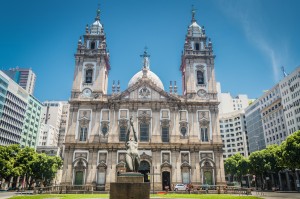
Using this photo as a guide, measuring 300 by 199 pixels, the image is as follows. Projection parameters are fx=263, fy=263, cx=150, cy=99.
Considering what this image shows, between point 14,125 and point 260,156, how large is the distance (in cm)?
5794

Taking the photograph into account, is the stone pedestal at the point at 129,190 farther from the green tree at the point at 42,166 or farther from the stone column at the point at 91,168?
the green tree at the point at 42,166

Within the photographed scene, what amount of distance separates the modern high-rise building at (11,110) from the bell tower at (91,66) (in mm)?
26945

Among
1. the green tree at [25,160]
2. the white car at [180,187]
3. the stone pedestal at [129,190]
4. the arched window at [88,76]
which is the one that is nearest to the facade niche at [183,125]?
the white car at [180,187]

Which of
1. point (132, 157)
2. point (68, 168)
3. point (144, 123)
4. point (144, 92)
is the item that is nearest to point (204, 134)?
point (144, 123)

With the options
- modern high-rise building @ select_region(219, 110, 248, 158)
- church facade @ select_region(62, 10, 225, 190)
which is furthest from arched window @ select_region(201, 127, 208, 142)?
modern high-rise building @ select_region(219, 110, 248, 158)

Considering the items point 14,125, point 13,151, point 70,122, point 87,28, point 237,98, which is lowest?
point 13,151

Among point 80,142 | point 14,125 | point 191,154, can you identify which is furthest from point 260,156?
point 14,125

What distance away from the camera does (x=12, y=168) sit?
4153 centimetres

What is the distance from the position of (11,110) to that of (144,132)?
4143 cm

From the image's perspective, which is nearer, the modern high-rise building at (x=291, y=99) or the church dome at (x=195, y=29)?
the church dome at (x=195, y=29)

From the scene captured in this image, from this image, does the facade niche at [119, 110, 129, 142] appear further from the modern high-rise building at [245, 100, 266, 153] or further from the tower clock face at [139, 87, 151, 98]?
the modern high-rise building at [245, 100, 266, 153]

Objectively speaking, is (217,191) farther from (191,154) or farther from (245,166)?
(245,166)

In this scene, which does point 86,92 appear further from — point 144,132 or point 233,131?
point 233,131

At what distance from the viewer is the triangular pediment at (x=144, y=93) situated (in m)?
43.5
